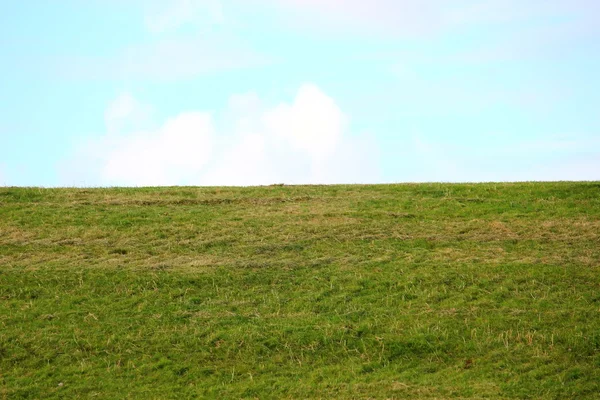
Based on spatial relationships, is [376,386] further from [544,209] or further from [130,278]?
[544,209]

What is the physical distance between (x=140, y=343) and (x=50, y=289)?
4377 millimetres

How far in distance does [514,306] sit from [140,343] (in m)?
8.51

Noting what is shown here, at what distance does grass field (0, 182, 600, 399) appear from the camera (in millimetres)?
13859

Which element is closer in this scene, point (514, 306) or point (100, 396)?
point (100, 396)

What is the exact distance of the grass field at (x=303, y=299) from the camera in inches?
546

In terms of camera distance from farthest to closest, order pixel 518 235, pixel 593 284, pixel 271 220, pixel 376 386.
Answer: pixel 271 220
pixel 518 235
pixel 593 284
pixel 376 386

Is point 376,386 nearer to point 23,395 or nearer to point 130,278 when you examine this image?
point 23,395

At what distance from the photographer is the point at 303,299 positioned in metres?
17.6

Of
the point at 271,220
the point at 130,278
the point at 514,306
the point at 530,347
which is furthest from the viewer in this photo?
the point at 271,220

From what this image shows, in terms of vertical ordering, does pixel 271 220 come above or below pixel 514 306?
above

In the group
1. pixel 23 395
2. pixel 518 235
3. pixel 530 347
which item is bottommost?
pixel 23 395

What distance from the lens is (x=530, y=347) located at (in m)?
14.6

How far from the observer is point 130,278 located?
19.2 metres

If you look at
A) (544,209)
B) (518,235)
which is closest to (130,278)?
(518,235)
